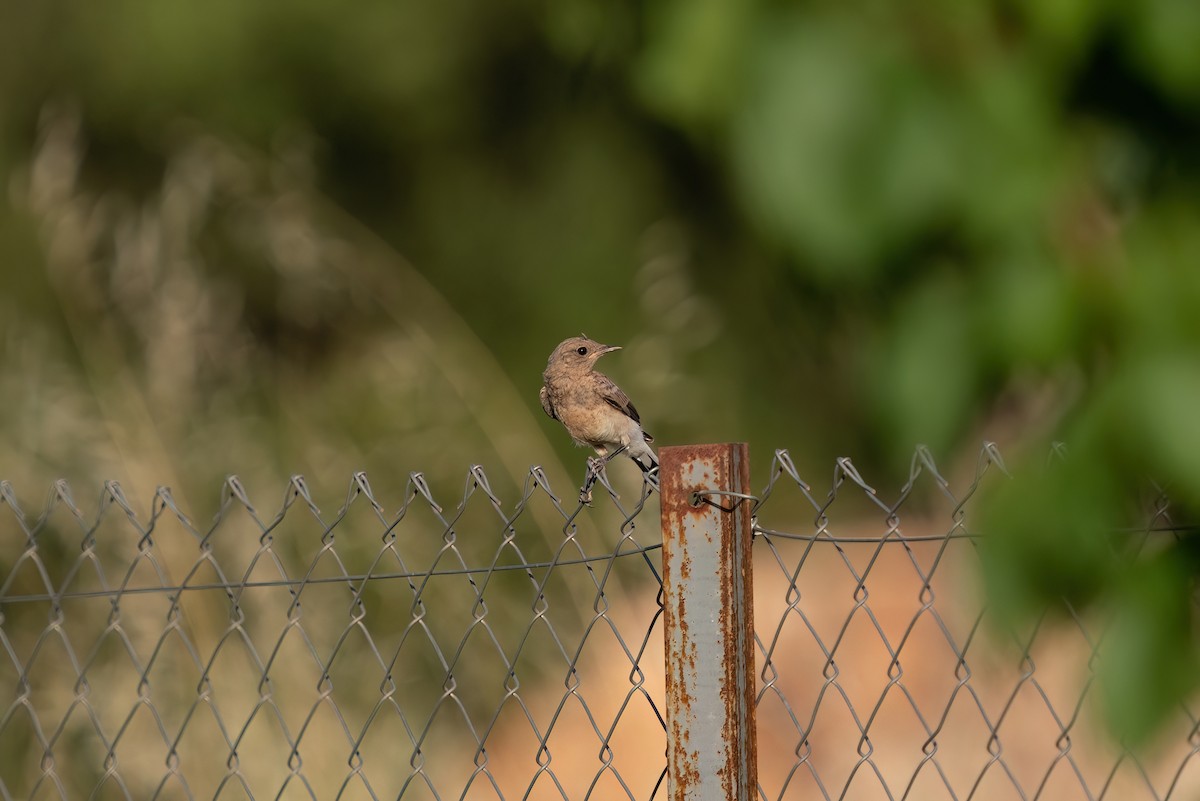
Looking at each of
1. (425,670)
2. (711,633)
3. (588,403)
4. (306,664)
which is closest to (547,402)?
(588,403)

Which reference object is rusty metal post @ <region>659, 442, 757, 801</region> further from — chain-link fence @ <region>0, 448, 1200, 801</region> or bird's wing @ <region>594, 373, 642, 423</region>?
bird's wing @ <region>594, 373, 642, 423</region>

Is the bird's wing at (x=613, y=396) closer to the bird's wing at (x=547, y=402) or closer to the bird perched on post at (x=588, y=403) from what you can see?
the bird perched on post at (x=588, y=403)

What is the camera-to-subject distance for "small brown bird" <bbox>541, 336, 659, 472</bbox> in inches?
173

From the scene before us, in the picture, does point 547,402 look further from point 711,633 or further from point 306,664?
point 711,633

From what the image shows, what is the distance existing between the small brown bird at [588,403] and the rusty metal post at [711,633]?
Answer: 7.86 feet

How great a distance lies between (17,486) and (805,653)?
2.95m

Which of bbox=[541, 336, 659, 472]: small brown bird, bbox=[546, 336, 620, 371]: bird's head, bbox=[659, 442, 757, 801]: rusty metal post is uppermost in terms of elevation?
bbox=[546, 336, 620, 371]: bird's head

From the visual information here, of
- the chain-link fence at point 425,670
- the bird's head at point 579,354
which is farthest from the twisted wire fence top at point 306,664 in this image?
the bird's head at point 579,354

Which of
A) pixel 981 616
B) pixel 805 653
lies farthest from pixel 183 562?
pixel 981 616

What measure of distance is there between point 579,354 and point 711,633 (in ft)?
8.49

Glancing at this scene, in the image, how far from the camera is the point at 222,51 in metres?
8.49

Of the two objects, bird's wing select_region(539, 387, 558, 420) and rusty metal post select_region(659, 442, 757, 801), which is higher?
bird's wing select_region(539, 387, 558, 420)

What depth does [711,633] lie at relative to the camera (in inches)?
76.5

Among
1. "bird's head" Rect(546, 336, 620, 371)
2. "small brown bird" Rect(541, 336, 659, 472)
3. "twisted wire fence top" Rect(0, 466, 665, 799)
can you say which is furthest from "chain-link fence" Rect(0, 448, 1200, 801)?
"bird's head" Rect(546, 336, 620, 371)
